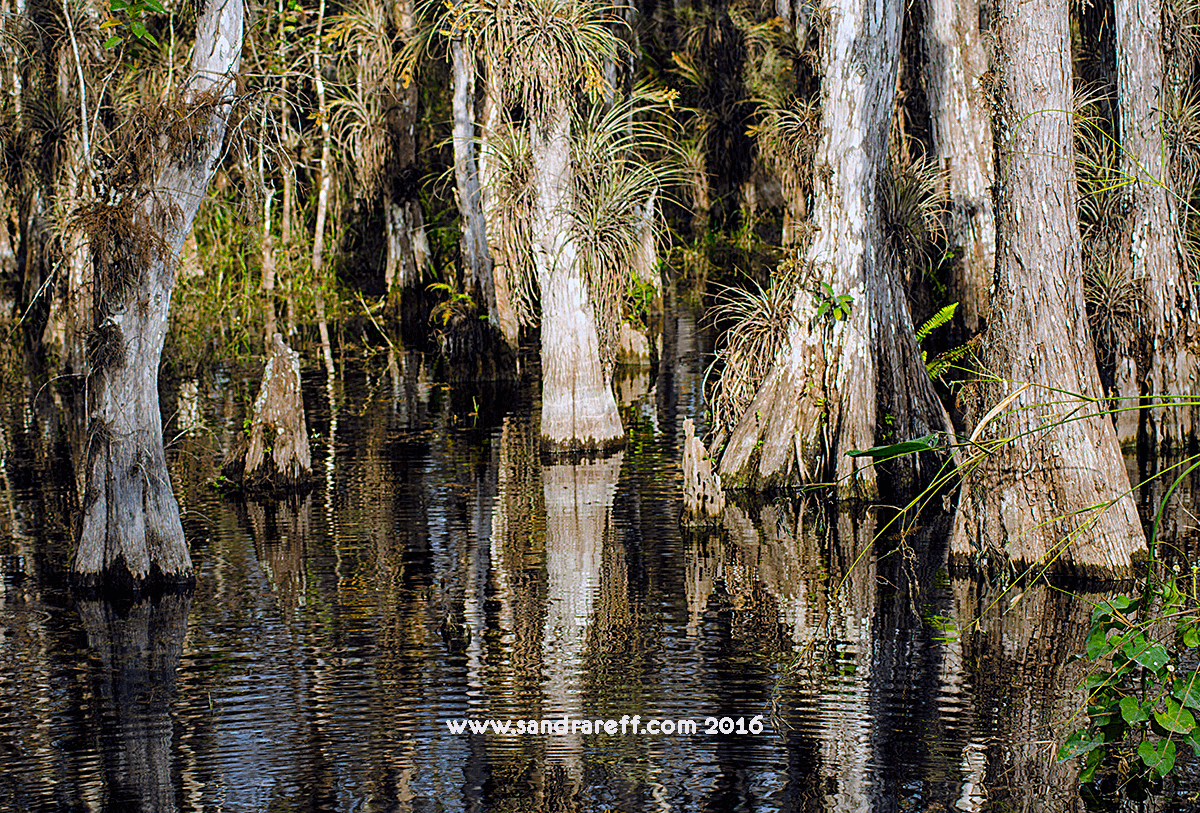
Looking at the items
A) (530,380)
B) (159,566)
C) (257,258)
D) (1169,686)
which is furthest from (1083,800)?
(257,258)

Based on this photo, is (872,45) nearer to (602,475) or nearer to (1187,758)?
(602,475)

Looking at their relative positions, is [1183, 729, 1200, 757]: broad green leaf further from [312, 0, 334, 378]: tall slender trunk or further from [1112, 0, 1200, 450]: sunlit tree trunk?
[312, 0, 334, 378]: tall slender trunk

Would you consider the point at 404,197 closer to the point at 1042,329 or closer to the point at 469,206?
the point at 469,206

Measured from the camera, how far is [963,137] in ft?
50.8

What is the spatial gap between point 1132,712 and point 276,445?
26.6 feet

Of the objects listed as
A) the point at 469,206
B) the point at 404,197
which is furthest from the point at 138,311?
the point at 404,197

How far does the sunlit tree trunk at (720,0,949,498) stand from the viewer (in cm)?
1098

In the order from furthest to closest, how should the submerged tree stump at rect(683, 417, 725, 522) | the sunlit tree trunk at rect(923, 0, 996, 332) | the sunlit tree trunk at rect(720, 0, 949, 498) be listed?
the sunlit tree trunk at rect(923, 0, 996, 332)
the sunlit tree trunk at rect(720, 0, 949, 498)
the submerged tree stump at rect(683, 417, 725, 522)

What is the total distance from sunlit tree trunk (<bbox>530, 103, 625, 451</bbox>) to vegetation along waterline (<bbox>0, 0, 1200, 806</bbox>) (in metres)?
0.03

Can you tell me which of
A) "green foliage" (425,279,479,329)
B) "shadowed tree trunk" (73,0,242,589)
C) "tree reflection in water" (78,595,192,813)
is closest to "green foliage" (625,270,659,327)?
"green foliage" (425,279,479,329)

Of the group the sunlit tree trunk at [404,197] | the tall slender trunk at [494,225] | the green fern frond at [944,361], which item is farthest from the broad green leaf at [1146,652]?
the sunlit tree trunk at [404,197]

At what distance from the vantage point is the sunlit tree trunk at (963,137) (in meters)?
15.4

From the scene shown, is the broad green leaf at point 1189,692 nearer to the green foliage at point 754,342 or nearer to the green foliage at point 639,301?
the green foliage at point 754,342

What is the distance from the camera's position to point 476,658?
7.59m
